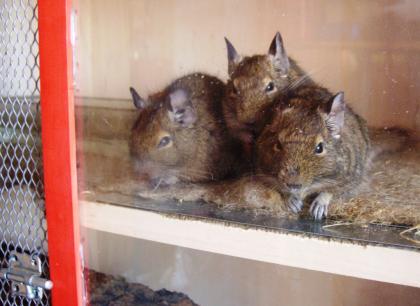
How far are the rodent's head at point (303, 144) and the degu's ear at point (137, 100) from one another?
29 cm

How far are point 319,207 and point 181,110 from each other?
0.33 metres

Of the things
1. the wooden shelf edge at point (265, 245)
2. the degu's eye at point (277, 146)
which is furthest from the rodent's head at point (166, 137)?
the degu's eye at point (277, 146)

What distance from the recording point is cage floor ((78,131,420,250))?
0.67m

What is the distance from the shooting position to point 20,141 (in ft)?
2.68

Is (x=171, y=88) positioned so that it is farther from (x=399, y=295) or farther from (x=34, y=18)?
(x=399, y=295)

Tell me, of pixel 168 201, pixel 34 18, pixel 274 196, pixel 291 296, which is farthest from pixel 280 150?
pixel 34 18

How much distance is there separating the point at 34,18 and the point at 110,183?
339 mm

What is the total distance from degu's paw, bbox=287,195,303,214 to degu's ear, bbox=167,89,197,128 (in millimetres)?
252

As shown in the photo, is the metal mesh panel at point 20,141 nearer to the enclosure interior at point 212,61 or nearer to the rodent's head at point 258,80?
the enclosure interior at point 212,61

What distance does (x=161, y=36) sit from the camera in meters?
0.94

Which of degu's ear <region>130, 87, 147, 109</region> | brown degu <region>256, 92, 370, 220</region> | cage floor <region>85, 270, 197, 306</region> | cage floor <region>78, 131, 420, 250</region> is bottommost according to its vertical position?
cage floor <region>85, 270, 197, 306</region>

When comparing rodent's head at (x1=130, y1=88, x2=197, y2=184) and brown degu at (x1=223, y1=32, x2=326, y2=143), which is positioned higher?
brown degu at (x1=223, y1=32, x2=326, y2=143)

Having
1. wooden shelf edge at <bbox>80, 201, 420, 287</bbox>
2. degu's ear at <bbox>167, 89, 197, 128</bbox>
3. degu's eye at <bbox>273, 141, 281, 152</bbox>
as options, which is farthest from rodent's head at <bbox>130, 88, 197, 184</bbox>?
degu's eye at <bbox>273, 141, 281, 152</bbox>

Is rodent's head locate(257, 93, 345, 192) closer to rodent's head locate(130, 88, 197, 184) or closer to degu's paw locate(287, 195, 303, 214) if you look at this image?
degu's paw locate(287, 195, 303, 214)
